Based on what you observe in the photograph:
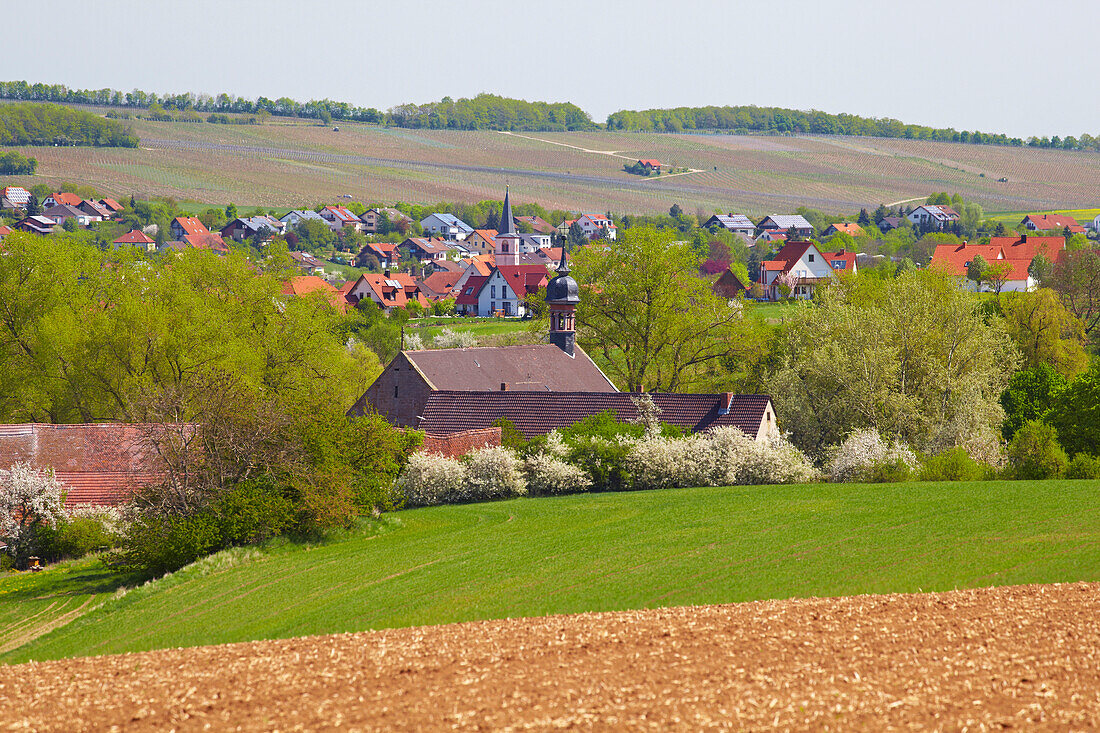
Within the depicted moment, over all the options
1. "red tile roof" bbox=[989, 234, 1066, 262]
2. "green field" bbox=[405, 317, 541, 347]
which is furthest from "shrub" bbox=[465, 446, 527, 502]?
"red tile roof" bbox=[989, 234, 1066, 262]

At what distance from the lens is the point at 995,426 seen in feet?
148

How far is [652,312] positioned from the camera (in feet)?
188

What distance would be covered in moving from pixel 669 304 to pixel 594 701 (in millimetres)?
45260

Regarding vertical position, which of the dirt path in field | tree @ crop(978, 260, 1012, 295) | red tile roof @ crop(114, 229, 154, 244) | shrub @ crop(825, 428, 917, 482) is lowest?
red tile roof @ crop(114, 229, 154, 244)

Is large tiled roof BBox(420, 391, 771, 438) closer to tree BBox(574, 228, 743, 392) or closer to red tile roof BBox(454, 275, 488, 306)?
tree BBox(574, 228, 743, 392)

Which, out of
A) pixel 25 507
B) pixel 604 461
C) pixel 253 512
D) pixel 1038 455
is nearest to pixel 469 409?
pixel 604 461

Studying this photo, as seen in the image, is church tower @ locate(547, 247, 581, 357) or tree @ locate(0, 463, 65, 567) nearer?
tree @ locate(0, 463, 65, 567)

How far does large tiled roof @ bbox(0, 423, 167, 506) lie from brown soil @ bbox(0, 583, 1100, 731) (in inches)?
828

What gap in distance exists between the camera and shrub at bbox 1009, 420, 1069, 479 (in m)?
34.9

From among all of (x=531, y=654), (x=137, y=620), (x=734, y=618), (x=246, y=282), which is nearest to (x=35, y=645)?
(x=137, y=620)

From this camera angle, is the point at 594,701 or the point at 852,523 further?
the point at 852,523

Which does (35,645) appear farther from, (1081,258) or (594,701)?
(1081,258)

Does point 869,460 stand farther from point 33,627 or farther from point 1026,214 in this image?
point 1026,214

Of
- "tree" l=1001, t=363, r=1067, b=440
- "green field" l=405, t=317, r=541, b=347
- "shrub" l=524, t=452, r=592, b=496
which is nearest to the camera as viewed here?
"shrub" l=524, t=452, r=592, b=496
